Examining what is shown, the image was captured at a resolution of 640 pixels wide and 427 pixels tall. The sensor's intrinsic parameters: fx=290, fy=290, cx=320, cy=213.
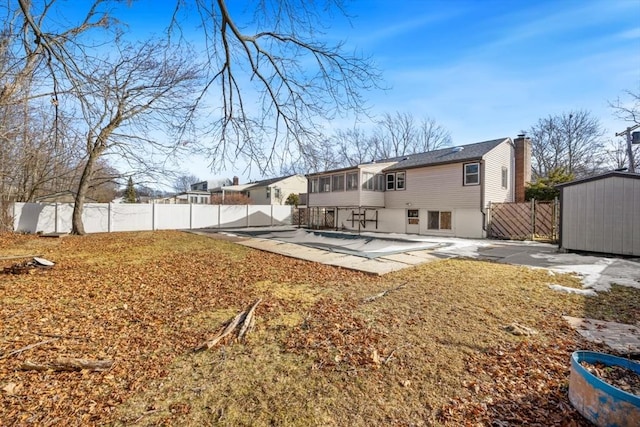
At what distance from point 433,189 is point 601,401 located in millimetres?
16255

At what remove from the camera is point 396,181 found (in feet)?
63.7

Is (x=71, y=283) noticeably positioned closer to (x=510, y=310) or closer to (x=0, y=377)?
(x=0, y=377)

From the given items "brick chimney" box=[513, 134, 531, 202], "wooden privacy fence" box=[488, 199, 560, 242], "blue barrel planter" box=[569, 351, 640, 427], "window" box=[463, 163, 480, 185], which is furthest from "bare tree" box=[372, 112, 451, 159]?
"blue barrel planter" box=[569, 351, 640, 427]

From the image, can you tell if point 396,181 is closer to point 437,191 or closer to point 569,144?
point 437,191

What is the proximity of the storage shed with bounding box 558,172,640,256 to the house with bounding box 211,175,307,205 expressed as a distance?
24210 millimetres

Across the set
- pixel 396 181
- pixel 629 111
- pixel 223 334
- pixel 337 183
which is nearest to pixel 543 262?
pixel 223 334

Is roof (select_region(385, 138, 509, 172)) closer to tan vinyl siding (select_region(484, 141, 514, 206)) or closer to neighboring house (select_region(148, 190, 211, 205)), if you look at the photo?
tan vinyl siding (select_region(484, 141, 514, 206))

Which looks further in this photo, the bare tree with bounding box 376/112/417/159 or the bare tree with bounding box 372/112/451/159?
the bare tree with bounding box 372/112/451/159

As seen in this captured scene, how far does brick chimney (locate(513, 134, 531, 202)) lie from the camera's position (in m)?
17.4

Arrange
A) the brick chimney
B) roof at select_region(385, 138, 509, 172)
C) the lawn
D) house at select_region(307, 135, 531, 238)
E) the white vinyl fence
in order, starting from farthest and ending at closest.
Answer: the brick chimney < roof at select_region(385, 138, 509, 172) < house at select_region(307, 135, 531, 238) < the white vinyl fence < the lawn

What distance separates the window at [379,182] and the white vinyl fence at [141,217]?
33.3 feet

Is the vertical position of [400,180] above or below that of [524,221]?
above

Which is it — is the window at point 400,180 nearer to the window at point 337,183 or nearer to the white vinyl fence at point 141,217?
the window at point 337,183

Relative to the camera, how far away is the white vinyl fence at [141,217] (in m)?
15.6
